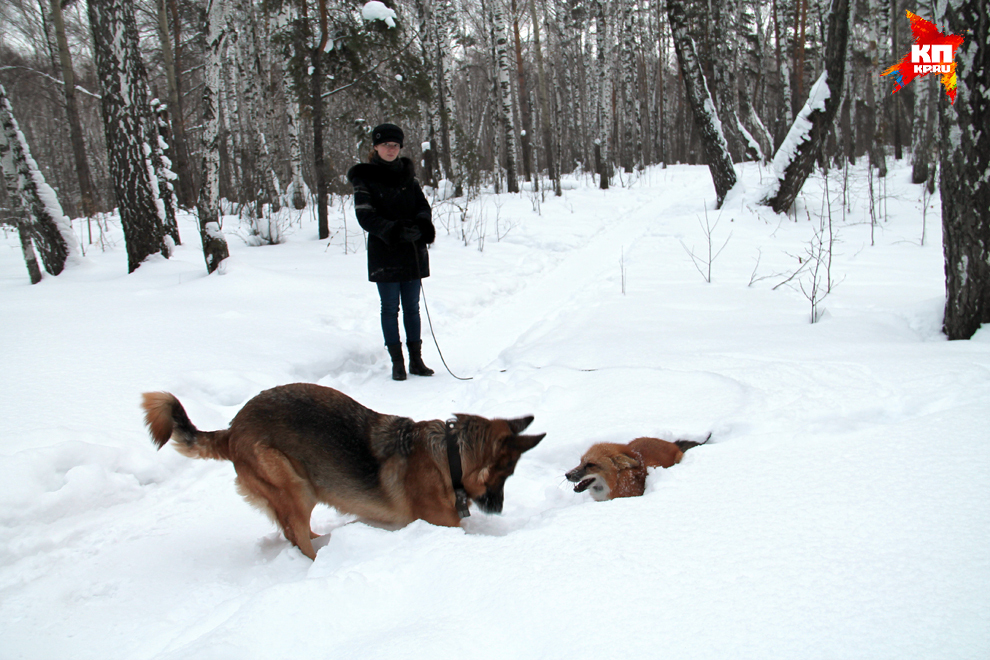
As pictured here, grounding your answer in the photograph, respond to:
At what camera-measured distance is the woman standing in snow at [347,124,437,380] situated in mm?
4762

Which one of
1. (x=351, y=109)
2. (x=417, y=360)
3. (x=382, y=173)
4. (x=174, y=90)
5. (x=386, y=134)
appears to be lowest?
(x=417, y=360)

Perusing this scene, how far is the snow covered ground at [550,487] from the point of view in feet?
5.04

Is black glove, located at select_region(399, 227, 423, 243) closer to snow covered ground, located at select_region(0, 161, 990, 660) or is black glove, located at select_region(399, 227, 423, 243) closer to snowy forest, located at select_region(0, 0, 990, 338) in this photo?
snow covered ground, located at select_region(0, 161, 990, 660)

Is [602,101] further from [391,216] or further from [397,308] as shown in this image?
[397,308]

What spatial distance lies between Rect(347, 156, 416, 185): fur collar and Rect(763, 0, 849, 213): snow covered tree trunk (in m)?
7.69

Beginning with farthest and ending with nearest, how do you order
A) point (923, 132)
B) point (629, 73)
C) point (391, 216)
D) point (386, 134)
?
point (629, 73) < point (923, 132) < point (391, 216) < point (386, 134)

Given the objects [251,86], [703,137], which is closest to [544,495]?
[703,137]

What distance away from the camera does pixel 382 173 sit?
4.92 m

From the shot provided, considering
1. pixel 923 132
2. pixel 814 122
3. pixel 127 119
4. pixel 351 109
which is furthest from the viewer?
pixel 351 109

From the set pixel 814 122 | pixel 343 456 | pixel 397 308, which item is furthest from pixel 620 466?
pixel 814 122

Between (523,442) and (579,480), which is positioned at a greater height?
(523,442)

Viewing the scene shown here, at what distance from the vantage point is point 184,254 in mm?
9250

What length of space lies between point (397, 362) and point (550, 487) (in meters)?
2.46

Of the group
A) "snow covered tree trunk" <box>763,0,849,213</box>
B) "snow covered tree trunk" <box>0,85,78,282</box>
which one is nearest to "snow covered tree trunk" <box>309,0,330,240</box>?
"snow covered tree trunk" <box>0,85,78,282</box>
